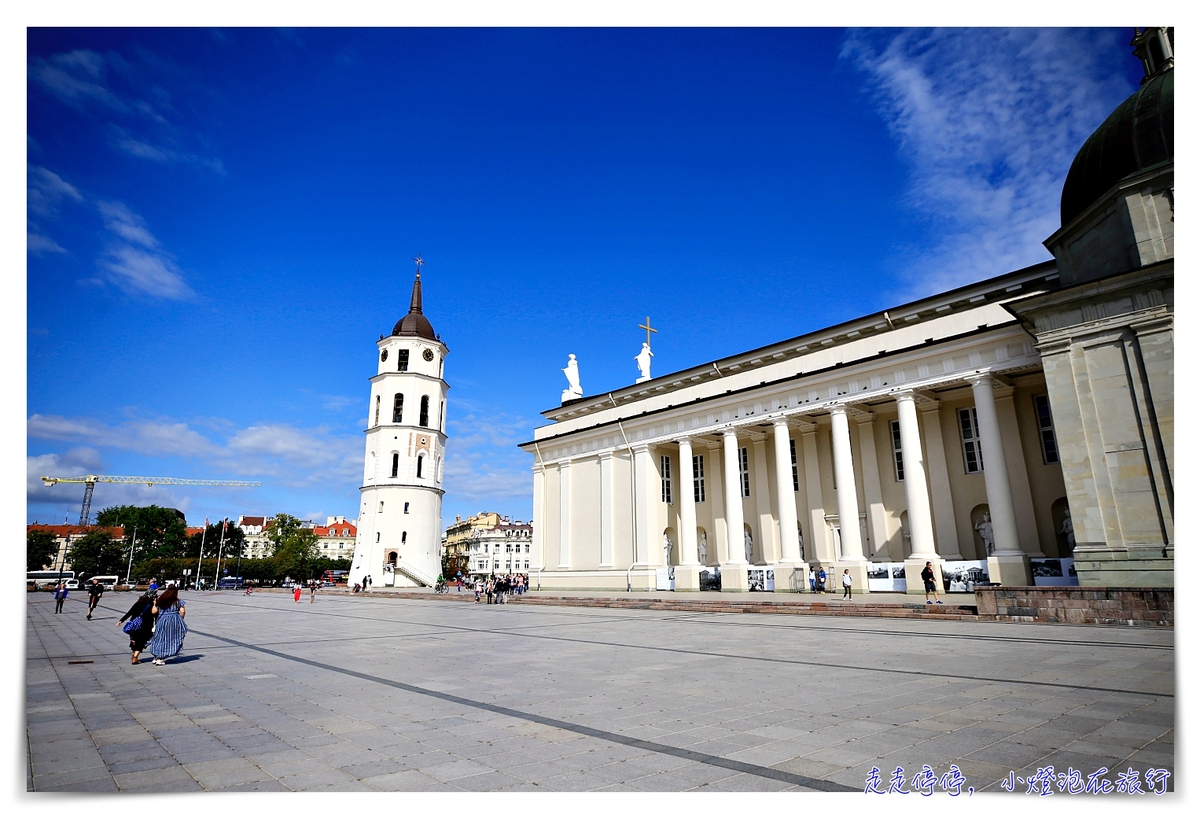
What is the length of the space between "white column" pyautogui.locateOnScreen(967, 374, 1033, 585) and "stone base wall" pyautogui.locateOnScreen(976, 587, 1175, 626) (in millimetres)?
8461

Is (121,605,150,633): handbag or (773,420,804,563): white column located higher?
(773,420,804,563): white column

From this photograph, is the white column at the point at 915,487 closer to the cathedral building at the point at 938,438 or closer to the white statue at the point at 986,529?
the cathedral building at the point at 938,438

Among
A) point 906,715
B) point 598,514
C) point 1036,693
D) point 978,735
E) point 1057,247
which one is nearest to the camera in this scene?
point 978,735

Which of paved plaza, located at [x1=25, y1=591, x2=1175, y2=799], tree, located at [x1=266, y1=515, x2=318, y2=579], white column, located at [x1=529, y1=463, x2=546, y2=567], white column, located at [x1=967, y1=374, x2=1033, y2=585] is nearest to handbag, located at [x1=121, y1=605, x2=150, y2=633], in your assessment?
paved plaza, located at [x1=25, y1=591, x2=1175, y2=799]

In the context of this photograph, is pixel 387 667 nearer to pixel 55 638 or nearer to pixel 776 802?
pixel 776 802

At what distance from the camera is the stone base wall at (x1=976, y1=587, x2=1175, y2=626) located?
1323 centimetres

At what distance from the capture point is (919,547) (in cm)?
2506

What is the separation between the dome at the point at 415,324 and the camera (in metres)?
63.6

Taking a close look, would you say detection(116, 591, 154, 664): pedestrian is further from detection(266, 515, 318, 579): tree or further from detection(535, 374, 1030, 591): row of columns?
detection(266, 515, 318, 579): tree

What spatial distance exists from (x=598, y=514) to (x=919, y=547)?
64.2ft

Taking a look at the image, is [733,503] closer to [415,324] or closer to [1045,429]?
[1045,429]

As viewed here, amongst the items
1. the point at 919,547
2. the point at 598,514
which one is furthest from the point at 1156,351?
the point at 598,514

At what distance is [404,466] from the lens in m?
59.0

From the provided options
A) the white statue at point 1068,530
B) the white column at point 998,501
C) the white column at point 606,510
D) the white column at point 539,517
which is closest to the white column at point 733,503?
the white column at point 606,510
